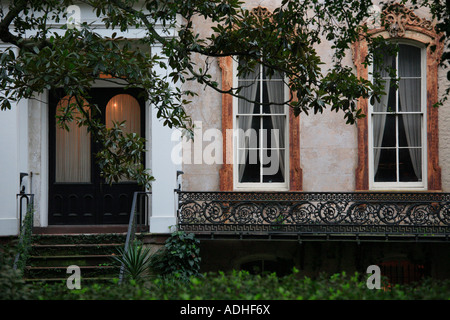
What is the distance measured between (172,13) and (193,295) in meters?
4.14

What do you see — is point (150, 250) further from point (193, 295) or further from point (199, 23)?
point (193, 295)

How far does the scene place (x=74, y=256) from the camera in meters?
9.84

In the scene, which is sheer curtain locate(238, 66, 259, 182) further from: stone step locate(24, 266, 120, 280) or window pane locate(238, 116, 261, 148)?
stone step locate(24, 266, 120, 280)

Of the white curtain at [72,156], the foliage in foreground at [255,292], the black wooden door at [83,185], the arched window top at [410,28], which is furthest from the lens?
the white curtain at [72,156]

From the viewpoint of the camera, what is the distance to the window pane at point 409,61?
1184 cm

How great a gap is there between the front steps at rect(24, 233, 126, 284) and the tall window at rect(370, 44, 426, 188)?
568cm

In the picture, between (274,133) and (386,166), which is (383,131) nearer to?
(386,166)

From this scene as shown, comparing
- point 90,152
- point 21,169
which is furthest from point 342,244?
point 21,169

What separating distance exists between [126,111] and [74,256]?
374 cm

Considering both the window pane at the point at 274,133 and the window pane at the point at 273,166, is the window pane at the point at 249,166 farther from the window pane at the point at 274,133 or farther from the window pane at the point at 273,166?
the window pane at the point at 274,133

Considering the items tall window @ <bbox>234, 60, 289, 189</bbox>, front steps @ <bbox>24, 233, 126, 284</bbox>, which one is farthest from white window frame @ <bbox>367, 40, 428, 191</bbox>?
front steps @ <bbox>24, 233, 126, 284</bbox>

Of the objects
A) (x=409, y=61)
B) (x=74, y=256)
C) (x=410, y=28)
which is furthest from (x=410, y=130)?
(x=74, y=256)

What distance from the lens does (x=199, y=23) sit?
11.7 metres

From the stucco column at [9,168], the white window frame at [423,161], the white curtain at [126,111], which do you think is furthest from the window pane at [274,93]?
the stucco column at [9,168]
